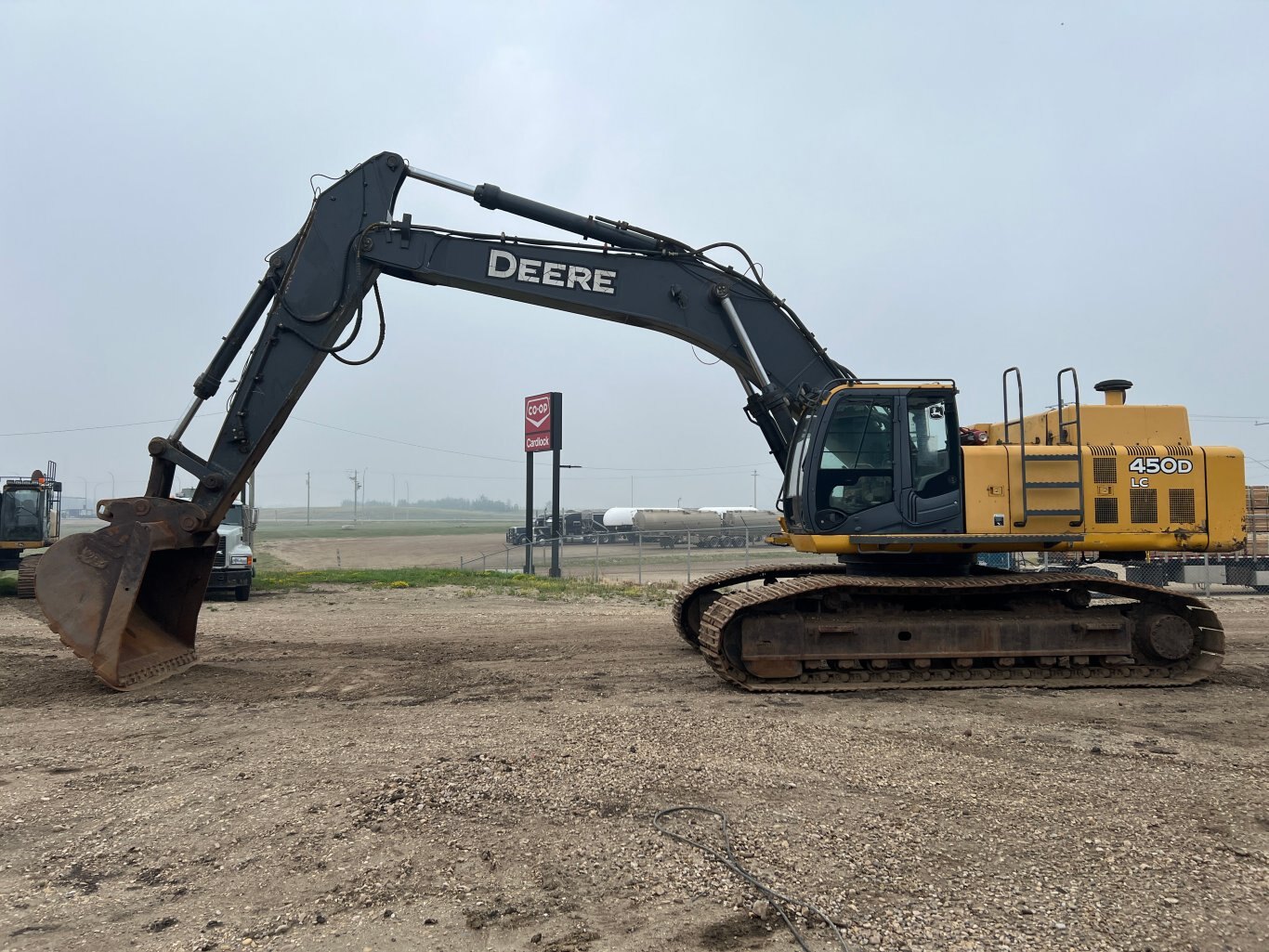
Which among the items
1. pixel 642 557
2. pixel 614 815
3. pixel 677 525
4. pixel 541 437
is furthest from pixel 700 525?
pixel 614 815

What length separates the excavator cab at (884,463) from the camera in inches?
335

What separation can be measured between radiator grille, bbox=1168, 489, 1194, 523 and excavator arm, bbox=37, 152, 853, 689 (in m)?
3.42

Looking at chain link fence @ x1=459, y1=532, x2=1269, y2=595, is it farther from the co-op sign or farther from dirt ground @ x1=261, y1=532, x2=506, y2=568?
the co-op sign

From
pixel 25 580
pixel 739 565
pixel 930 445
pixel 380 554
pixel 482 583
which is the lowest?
pixel 380 554

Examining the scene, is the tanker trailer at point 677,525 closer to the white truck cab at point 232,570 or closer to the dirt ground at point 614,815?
the white truck cab at point 232,570

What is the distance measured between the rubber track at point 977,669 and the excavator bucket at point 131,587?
538 centimetres

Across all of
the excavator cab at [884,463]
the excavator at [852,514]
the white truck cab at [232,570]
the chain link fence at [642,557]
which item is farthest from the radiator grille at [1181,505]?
the white truck cab at [232,570]

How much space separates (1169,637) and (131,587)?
10104 mm

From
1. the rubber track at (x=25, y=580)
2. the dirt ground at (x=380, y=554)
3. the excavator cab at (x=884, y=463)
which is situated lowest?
the dirt ground at (x=380, y=554)

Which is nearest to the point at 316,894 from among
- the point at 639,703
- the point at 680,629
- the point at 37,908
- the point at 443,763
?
the point at 37,908

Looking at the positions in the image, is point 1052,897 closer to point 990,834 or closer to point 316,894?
point 990,834

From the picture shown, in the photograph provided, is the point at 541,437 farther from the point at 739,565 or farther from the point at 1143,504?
the point at 1143,504

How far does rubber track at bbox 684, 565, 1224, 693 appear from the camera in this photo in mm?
8125

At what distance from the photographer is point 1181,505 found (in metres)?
8.45
